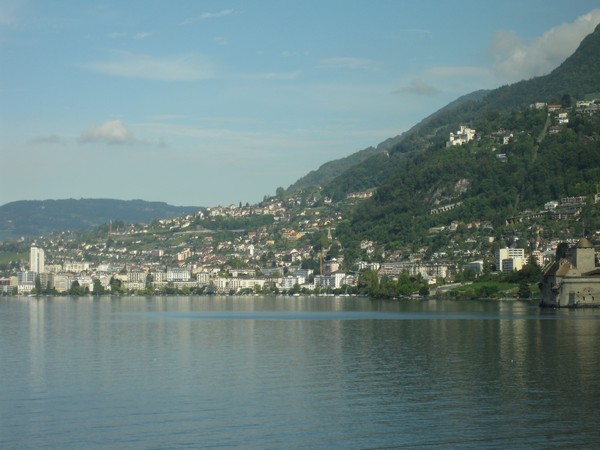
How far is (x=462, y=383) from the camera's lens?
29.2m

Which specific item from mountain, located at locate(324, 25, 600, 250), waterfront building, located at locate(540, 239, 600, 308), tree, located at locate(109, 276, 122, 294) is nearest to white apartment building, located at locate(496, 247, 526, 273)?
mountain, located at locate(324, 25, 600, 250)

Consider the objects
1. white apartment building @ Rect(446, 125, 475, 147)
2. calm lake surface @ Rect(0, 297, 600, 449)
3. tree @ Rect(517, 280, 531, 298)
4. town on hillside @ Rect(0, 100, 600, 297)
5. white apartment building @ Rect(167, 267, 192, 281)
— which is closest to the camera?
calm lake surface @ Rect(0, 297, 600, 449)

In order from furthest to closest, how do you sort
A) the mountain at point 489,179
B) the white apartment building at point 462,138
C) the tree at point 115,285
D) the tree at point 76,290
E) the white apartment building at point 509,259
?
the tree at point 115,285, the white apartment building at point 462,138, the tree at point 76,290, the mountain at point 489,179, the white apartment building at point 509,259

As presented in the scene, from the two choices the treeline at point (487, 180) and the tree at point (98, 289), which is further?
the tree at point (98, 289)

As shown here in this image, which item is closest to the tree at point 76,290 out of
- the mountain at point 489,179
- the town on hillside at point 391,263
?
the town on hillside at point 391,263

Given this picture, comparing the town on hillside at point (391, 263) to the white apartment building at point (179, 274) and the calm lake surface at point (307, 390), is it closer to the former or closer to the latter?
the white apartment building at point (179, 274)

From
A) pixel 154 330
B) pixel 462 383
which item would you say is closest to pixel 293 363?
pixel 462 383

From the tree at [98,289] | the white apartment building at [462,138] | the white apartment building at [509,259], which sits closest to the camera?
the white apartment building at [509,259]

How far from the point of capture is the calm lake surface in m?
22.2

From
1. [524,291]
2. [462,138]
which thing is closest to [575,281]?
[524,291]

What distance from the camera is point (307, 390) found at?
28297 mm

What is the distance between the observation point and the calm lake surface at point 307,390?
22.2 metres

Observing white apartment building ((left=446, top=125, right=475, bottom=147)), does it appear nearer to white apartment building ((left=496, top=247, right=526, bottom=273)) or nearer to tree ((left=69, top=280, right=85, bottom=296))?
white apartment building ((left=496, top=247, right=526, bottom=273))

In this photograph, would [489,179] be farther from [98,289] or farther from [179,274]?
[179,274]
